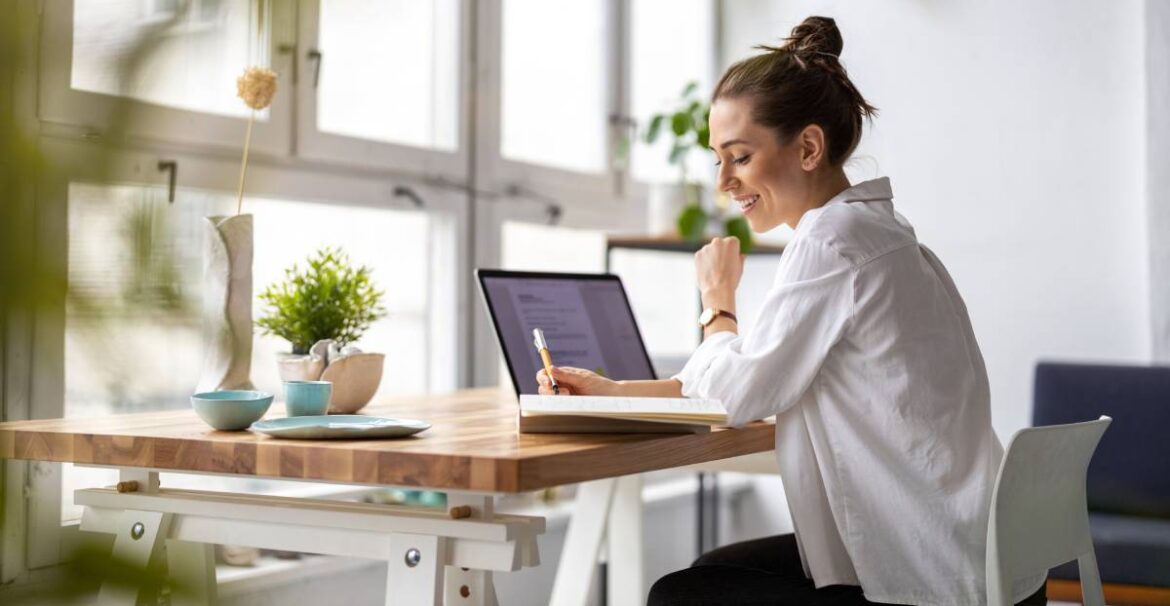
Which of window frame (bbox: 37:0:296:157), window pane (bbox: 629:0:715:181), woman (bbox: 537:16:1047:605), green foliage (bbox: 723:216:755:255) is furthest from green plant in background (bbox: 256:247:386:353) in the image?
window pane (bbox: 629:0:715:181)

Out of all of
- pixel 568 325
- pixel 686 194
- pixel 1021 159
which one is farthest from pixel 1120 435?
pixel 568 325

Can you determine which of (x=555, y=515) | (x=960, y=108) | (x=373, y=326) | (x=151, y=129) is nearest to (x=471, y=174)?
(x=373, y=326)

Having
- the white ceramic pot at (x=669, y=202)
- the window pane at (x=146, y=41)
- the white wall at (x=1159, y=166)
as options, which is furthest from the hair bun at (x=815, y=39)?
the white wall at (x=1159, y=166)

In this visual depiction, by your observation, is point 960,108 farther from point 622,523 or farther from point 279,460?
point 279,460

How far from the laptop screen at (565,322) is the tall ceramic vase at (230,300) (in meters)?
0.35

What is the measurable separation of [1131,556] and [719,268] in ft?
4.34

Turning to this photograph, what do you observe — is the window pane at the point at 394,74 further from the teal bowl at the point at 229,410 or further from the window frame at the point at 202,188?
the teal bowl at the point at 229,410

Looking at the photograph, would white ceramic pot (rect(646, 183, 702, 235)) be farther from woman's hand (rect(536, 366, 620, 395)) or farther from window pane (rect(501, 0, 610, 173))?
woman's hand (rect(536, 366, 620, 395))

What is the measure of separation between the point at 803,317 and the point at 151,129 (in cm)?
114

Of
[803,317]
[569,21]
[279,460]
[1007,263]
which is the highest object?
[569,21]

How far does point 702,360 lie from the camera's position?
1444mm

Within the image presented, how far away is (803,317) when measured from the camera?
1304 millimetres

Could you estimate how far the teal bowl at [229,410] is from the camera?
1.29m

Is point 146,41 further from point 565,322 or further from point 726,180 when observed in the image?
point 565,322
